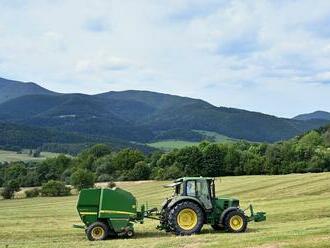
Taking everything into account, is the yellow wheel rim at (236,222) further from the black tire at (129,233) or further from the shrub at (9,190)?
the shrub at (9,190)

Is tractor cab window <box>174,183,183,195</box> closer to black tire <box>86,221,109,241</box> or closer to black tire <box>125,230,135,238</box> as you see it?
black tire <box>125,230,135,238</box>

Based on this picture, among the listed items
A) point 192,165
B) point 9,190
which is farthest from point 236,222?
point 192,165

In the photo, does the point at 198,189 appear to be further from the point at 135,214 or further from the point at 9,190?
the point at 9,190

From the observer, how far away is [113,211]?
64.1 ft

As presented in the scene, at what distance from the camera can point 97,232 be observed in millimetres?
19484

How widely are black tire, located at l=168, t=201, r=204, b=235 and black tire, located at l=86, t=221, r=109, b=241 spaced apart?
2.35 m

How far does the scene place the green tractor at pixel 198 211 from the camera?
19500 millimetres

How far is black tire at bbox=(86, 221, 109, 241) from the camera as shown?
63.4 feet

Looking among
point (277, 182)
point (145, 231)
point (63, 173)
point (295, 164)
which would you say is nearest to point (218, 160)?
point (295, 164)

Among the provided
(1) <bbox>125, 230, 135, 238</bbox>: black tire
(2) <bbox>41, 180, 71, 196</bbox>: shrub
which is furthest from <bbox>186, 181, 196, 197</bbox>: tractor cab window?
(2) <bbox>41, 180, 71, 196</bbox>: shrub

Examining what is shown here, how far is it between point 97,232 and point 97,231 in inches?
1.4

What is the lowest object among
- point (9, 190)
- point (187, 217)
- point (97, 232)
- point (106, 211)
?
point (97, 232)

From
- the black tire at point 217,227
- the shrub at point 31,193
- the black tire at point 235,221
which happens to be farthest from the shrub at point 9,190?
the black tire at point 235,221

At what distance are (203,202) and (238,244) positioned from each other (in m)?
4.64
